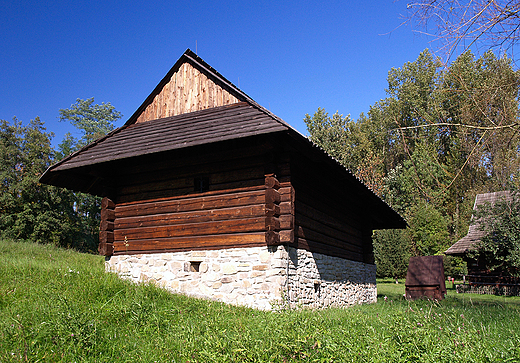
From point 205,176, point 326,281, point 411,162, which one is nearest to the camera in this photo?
point 205,176

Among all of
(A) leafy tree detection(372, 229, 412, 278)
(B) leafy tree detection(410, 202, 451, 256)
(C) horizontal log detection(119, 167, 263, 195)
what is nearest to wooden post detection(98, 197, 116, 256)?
(C) horizontal log detection(119, 167, 263, 195)

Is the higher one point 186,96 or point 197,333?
point 186,96

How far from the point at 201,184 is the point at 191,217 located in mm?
847

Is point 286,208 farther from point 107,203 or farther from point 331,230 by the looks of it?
point 107,203

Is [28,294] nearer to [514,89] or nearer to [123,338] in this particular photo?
[123,338]

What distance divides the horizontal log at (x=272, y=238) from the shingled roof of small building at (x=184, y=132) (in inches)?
79.6

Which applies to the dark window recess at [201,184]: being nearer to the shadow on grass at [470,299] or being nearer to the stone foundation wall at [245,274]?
the stone foundation wall at [245,274]

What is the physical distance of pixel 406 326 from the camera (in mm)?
4633

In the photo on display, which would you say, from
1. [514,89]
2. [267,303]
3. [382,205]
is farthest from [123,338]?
[382,205]

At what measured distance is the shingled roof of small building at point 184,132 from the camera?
8828 mm

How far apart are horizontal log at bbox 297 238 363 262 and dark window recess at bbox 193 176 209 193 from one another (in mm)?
2603

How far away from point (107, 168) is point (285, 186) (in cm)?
516

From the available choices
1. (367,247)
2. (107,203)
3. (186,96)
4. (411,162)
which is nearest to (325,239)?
(367,247)

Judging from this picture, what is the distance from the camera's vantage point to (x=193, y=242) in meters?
9.61
